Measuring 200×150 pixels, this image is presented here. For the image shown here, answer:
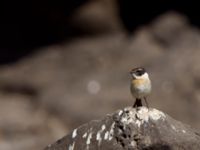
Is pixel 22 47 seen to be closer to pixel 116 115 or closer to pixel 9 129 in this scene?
pixel 9 129

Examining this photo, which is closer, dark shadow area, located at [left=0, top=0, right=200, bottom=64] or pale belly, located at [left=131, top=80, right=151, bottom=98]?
pale belly, located at [left=131, top=80, right=151, bottom=98]

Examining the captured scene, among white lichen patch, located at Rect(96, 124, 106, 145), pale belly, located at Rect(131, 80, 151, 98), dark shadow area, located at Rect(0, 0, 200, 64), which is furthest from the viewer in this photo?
dark shadow area, located at Rect(0, 0, 200, 64)

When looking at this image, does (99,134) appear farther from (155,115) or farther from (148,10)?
(148,10)

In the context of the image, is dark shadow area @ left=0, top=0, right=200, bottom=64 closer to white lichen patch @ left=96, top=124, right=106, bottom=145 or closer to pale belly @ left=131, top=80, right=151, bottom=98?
pale belly @ left=131, top=80, right=151, bottom=98

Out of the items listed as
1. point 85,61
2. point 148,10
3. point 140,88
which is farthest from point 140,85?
point 148,10

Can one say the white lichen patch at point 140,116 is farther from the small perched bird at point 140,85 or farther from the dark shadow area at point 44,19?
the dark shadow area at point 44,19

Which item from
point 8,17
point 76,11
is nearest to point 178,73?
point 76,11

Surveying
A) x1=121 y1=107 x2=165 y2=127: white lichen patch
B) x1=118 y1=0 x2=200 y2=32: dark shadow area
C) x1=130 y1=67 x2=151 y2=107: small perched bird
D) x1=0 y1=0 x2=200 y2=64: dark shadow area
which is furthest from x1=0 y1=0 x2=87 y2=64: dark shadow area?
x1=121 y1=107 x2=165 y2=127: white lichen patch
